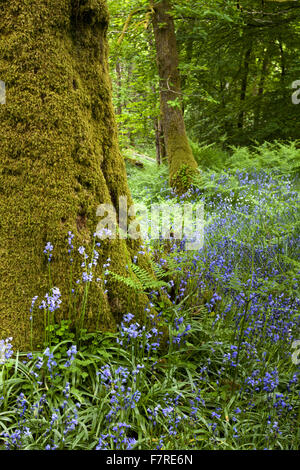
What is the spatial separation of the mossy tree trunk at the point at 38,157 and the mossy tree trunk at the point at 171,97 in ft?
16.4

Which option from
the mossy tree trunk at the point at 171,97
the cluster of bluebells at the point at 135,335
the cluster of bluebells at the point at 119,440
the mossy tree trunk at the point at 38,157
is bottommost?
the cluster of bluebells at the point at 119,440

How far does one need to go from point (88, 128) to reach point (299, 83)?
8.97 m

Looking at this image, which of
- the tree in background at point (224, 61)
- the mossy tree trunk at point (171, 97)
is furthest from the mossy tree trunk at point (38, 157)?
the mossy tree trunk at point (171, 97)

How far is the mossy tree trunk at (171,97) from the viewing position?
23.0 ft

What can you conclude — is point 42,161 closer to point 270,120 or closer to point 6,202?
point 6,202

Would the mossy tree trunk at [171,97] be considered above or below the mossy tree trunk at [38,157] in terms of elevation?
above

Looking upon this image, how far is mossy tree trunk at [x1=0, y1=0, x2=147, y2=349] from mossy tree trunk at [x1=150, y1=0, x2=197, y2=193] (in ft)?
16.4

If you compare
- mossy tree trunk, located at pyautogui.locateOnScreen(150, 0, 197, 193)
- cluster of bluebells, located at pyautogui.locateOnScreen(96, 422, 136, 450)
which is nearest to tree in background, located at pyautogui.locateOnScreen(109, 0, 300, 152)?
mossy tree trunk, located at pyautogui.locateOnScreen(150, 0, 197, 193)

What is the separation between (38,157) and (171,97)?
582 cm

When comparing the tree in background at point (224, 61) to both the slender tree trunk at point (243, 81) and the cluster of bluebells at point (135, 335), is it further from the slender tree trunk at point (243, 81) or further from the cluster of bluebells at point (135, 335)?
the cluster of bluebells at point (135, 335)

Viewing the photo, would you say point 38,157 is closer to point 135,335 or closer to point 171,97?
point 135,335

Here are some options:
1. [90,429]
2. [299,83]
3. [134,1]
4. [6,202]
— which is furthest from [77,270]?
[299,83]

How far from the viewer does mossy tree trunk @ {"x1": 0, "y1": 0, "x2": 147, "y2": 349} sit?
2.18 m

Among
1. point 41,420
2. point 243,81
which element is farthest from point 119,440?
point 243,81
